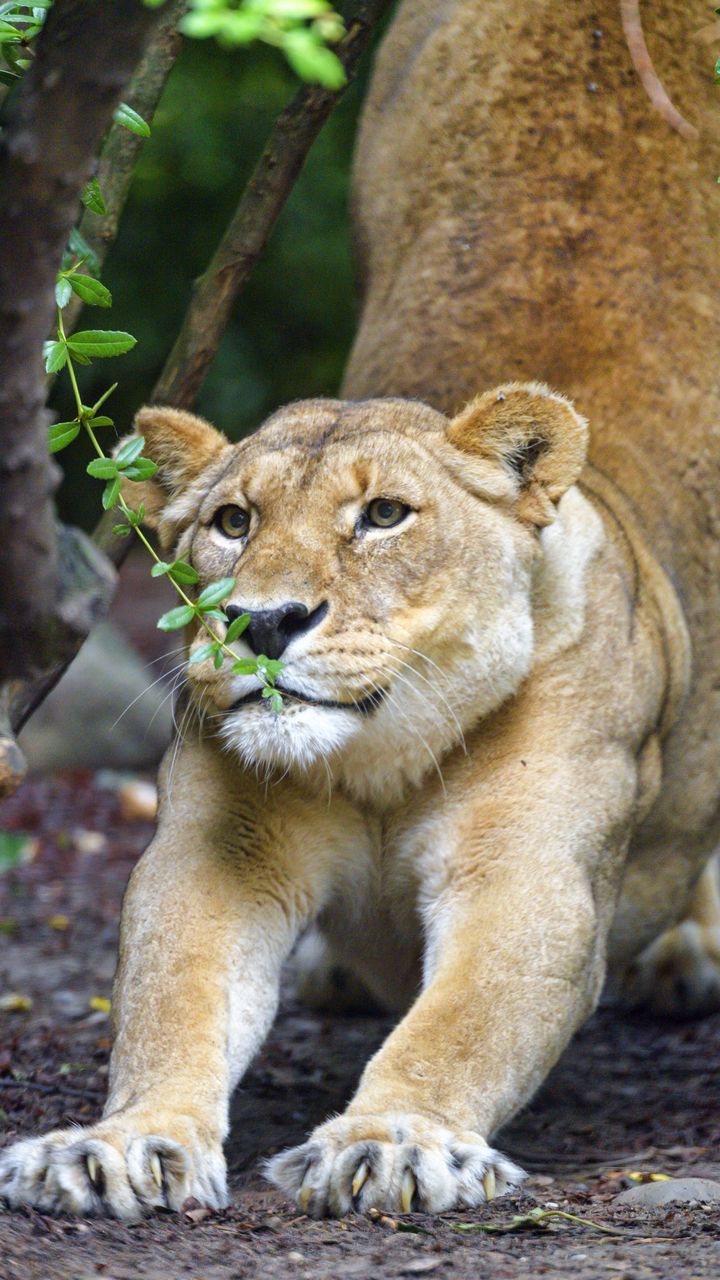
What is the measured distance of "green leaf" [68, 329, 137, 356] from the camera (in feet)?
A: 10.4

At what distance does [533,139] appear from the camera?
5523 mm

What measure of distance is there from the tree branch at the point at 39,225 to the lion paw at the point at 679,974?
4.01 meters

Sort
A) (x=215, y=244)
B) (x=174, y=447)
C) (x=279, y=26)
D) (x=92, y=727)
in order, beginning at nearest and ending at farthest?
1. (x=279, y=26)
2. (x=174, y=447)
3. (x=215, y=244)
4. (x=92, y=727)

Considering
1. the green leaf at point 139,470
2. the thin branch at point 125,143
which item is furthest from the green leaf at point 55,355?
the thin branch at point 125,143

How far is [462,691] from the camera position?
3930 millimetres

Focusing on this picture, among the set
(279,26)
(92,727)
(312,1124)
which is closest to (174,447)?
(312,1124)

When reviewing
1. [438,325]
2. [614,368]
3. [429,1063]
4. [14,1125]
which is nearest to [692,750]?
[614,368]

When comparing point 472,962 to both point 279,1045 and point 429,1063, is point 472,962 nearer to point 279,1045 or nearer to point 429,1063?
point 429,1063

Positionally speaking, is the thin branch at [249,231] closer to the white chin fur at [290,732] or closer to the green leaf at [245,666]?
the white chin fur at [290,732]

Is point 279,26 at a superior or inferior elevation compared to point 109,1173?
superior

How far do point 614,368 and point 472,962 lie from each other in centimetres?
208

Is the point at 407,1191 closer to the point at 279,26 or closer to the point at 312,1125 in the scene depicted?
the point at 312,1125

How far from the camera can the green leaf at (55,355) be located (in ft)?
10.1

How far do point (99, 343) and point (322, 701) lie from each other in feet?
2.90
